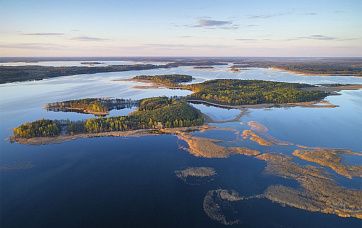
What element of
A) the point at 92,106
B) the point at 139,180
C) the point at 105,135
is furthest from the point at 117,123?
the point at 139,180

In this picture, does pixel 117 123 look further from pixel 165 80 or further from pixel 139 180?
pixel 165 80

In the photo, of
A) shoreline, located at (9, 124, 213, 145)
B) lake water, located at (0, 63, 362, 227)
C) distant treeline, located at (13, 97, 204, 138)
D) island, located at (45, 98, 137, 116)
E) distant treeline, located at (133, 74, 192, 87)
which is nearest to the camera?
lake water, located at (0, 63, 362, 227)

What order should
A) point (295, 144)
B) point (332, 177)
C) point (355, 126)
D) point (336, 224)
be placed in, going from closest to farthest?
point (336, 224)
point (332, 177)
point (295, 144)
point (355, 126)

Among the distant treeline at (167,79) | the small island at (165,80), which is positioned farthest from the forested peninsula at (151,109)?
the distant treeline at (167,79)

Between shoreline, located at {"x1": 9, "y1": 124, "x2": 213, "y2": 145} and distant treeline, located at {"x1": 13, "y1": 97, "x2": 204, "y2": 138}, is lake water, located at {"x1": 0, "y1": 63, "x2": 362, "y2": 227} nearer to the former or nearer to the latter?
shoreline, located at {"x1": 9, "y1": 124, "x2": 213, "y2": 145}

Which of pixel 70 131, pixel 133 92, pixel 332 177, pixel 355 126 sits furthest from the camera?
pixel 133 92

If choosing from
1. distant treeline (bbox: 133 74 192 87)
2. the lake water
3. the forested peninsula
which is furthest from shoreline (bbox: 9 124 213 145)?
distant treeline (bbox: 133 74 192 87)

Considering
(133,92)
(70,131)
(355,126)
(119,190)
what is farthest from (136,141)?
(133,92)

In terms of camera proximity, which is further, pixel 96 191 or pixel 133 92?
pixel 133 92

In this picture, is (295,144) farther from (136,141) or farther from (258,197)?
(136,141)
